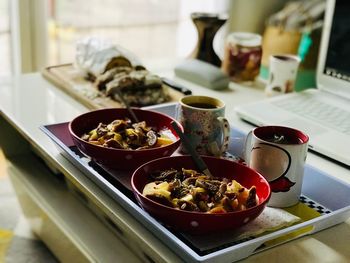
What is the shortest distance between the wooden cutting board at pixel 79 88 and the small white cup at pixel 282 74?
253mm

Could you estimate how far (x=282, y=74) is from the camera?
1461mm

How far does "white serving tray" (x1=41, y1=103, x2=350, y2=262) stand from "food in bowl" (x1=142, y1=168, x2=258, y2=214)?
0.04 metres

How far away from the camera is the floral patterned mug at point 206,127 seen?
1.04 metres

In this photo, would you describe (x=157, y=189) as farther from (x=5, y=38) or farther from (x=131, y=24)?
(x=131, y=24)

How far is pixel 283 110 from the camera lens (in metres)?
1.34

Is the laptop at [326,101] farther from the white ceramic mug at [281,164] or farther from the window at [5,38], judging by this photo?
the window at [5,38]

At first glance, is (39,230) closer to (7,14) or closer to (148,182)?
(148,182)

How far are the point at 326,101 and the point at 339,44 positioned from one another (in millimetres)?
149

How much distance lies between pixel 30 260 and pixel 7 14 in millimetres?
930

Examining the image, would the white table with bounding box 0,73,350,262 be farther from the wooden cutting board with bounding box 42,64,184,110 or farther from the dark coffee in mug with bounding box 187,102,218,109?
the dark coffee in mug with bounding box 187,102,218,109

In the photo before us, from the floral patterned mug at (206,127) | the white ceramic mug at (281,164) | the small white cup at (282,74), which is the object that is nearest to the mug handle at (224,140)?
the floral patterned mug at (206,127)

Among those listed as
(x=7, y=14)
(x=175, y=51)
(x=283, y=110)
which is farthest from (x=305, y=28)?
(x=7, y=14)

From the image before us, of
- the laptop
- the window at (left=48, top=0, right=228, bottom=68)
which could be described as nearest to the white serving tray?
the laptop

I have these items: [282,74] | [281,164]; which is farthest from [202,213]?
[282,74]
